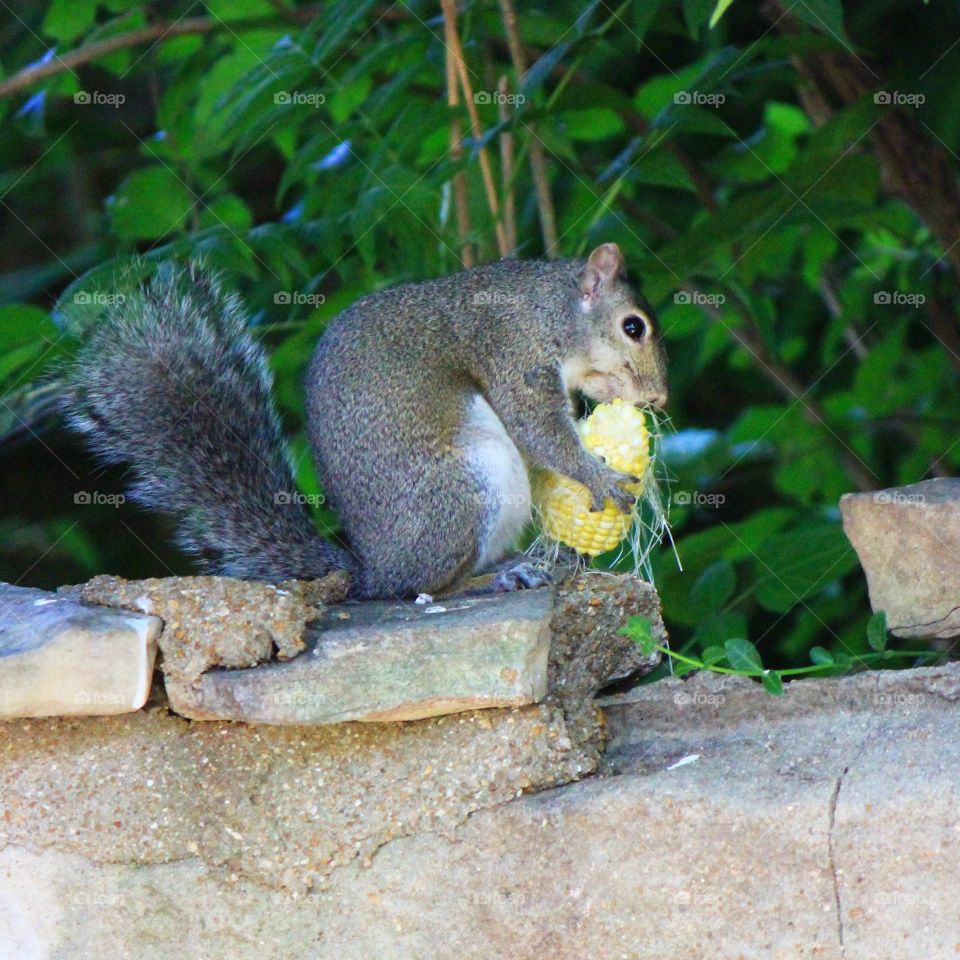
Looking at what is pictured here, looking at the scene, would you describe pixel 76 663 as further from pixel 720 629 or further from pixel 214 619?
pixel 720 629

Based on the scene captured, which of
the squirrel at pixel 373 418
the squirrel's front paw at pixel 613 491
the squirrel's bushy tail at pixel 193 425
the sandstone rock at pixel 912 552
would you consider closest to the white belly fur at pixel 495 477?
the squirrel at pixel 373 418

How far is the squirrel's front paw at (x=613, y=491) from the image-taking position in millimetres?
1958

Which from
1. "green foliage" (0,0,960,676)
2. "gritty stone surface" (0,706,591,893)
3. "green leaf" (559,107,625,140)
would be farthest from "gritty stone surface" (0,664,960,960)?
"green leaf" (559,107,625,140)

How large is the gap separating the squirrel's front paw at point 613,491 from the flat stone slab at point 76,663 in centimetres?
67

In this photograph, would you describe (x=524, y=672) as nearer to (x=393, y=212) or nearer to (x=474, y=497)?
(x=474, y=497)

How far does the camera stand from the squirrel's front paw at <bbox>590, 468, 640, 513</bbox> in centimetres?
196

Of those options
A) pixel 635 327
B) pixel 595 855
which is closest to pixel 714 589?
pixel 635 327

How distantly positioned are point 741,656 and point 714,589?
563 millimetres

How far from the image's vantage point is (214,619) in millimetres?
1577

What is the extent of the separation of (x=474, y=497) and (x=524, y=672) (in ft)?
1.50

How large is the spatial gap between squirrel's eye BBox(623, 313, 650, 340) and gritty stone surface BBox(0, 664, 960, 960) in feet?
2.05

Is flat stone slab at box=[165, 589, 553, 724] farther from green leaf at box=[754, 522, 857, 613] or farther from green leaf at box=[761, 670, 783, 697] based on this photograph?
green leaf at box=[754, 522, 857, 613]

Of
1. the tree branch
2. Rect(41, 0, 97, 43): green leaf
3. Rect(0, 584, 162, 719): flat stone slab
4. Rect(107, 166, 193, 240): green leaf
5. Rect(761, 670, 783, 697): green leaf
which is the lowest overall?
Rect(761, 670, 783, 697): green leaf

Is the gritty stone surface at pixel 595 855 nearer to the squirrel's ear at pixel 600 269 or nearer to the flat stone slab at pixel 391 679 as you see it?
the flat stone slab at pixel 391 679
